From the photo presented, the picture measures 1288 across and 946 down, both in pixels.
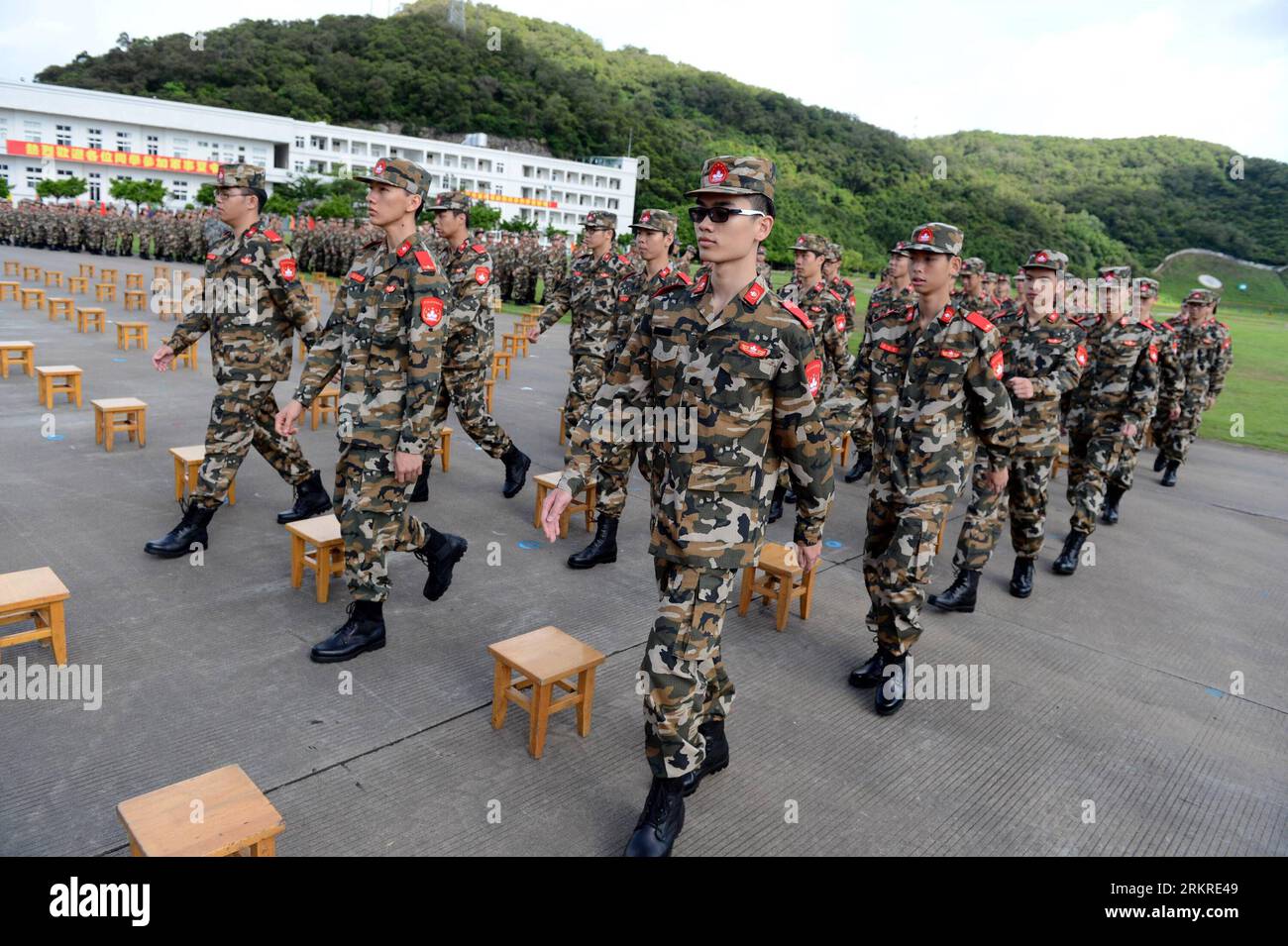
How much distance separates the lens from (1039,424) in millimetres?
6090

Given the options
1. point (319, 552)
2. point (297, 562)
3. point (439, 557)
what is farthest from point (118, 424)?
point (439, 557)

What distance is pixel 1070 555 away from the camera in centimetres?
693

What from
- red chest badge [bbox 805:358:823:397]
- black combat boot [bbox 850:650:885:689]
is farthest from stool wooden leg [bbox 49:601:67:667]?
black combat boot [bbox 850:650:885:689]

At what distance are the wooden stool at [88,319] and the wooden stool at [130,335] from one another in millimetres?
832

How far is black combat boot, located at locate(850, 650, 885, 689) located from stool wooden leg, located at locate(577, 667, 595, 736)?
157 centimetres

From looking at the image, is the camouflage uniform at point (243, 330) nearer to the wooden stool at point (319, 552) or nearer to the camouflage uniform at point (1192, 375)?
the wooden stool at point (319, 552)

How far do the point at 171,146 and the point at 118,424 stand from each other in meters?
69.8

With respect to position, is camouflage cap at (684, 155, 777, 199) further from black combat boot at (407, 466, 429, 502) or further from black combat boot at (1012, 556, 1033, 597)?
black combat boot at (407, 466, 429, 502)

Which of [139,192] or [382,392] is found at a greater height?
[139,192]

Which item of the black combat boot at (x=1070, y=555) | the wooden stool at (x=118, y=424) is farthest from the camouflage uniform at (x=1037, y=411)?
the wooden stool at (x=118, y=424)

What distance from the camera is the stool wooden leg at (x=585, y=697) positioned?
146 inches

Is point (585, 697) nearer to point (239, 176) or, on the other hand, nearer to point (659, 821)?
point (659, 821)

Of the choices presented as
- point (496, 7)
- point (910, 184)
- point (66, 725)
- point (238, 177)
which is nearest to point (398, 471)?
point (66, 725)

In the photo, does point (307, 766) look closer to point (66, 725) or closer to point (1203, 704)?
point (66, 725)
